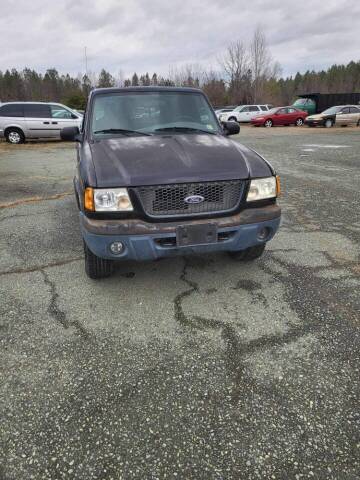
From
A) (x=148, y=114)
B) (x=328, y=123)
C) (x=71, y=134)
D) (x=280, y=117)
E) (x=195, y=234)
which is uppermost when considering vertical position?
(x=280, y=117)

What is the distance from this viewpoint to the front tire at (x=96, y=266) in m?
3.08

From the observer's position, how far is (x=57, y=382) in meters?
2.09

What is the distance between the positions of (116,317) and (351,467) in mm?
1785

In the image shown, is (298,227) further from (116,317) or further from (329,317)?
(116,317)

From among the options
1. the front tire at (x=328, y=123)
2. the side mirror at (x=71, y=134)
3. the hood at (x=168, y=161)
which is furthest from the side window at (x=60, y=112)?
the front tire at (x=328, y=123)

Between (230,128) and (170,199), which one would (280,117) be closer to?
(230,128)

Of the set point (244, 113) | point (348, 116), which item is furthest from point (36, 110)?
point (348, 116)


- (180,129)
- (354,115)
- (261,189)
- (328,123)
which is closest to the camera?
(261,189)

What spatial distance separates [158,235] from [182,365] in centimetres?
97

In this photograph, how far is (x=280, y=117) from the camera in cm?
2561

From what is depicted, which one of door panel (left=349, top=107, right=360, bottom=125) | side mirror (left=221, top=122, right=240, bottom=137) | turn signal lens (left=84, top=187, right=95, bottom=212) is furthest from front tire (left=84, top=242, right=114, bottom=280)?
door panel (left=349, top=107, right=360, bottom=125)

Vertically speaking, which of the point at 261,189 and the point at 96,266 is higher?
the point at 261,189

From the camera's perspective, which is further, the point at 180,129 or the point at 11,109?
the point at 11,109

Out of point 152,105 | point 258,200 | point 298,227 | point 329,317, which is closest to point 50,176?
point 152,105
